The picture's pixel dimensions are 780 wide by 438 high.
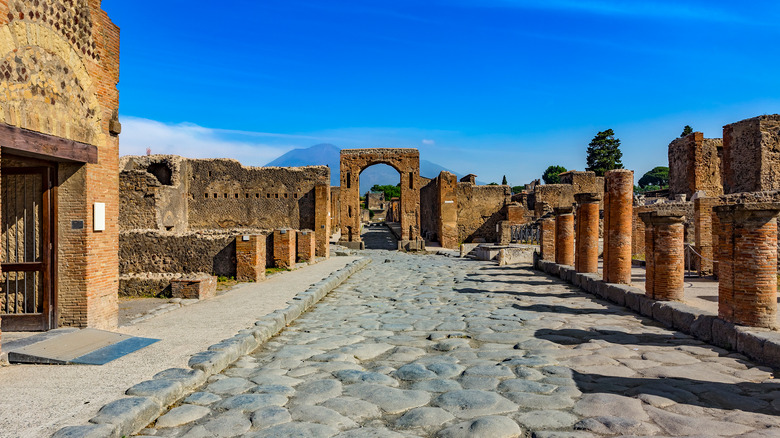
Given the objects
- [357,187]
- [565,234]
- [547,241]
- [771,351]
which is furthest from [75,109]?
[357,187]

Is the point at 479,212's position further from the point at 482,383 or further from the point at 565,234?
the point at 482,383

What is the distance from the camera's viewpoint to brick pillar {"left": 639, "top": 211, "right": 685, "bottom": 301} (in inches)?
289

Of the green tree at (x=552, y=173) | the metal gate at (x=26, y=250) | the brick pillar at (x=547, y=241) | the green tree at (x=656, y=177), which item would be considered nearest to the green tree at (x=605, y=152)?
the green tree at (x=552, y=173)

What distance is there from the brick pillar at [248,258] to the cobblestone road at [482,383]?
3.85 meters

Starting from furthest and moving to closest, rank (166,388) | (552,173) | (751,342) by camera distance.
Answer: (552,173)
(751,342)
(166,388)

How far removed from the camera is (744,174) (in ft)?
61.0

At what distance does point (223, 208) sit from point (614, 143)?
177ft

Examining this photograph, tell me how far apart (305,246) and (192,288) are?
6702 millimetres

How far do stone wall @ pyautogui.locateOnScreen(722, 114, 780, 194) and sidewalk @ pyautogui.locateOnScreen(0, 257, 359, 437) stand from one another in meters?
18.4

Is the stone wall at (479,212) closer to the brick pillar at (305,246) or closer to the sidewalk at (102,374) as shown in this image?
the brick pillar at (305,246)

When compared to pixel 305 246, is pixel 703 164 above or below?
above

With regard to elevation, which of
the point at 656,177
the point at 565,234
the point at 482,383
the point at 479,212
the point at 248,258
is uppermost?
the point at 656,177

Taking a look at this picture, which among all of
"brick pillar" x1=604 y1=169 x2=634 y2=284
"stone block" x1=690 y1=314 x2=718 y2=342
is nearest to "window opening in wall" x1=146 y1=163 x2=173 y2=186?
"brick pillar" x1=604 y1=169 x2=634 y2=284

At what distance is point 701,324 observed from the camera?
19.1ft
